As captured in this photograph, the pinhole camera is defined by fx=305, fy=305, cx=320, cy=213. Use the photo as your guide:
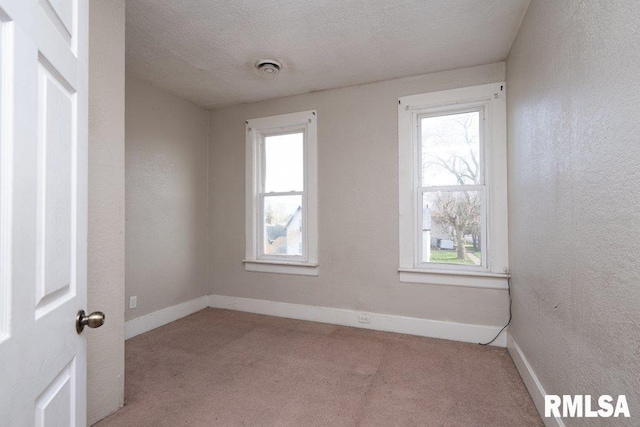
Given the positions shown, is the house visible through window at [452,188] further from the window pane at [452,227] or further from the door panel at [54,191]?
the door panel at [54,191]

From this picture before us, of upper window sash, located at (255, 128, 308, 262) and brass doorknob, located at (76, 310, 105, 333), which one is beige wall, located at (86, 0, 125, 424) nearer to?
brass doorknob, located at (76, 310, 105, 333)

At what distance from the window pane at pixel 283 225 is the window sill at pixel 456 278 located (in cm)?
124

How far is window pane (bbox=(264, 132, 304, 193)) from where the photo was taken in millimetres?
3521

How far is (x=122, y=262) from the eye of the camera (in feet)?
6.06

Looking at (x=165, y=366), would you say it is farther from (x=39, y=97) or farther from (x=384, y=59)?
(x=384, y=59)

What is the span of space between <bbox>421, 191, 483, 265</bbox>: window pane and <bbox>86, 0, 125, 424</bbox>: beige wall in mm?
2511

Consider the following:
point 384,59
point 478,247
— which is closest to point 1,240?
point 384,59

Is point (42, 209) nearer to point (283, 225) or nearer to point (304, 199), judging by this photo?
point (304, 199)

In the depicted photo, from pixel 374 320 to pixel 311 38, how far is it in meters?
2.62

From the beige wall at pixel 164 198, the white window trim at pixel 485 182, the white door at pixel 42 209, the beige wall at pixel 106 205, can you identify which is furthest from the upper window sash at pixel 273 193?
the white door at pixel 42 209

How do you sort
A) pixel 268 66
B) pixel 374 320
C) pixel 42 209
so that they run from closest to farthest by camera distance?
pixel 42 209 → pixel 268 66 → pixel 374 320

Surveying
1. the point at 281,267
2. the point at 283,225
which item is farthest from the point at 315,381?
the point at 283,225

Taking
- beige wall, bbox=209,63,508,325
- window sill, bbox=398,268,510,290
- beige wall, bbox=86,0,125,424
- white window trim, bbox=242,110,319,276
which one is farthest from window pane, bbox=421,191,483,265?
beige wall, bbox=86,0,125,424

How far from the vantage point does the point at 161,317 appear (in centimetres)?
318
